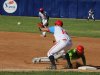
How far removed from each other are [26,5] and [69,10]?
4.96 m

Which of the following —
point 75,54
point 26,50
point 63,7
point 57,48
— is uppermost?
point 57,48

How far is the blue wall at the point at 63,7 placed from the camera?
52188mm

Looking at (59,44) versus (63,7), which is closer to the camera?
(59,44)

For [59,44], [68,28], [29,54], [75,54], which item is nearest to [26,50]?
[29,54]

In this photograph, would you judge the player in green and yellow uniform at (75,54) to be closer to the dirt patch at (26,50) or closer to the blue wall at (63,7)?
the dirt patch at (26,50)

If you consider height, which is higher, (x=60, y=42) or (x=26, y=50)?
(x=60, y=42)

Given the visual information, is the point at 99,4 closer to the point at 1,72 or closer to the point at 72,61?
the point at 72,61

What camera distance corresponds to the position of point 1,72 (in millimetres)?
13109

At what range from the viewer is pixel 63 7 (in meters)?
52.4

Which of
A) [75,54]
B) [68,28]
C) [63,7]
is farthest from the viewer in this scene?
[63,7]

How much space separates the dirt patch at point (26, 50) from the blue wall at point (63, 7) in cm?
2617

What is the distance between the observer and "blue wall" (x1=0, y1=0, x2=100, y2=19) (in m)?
52.2

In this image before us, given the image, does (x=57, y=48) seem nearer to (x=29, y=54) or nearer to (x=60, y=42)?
(x=60, y=42)

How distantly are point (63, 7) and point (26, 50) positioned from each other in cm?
3288
